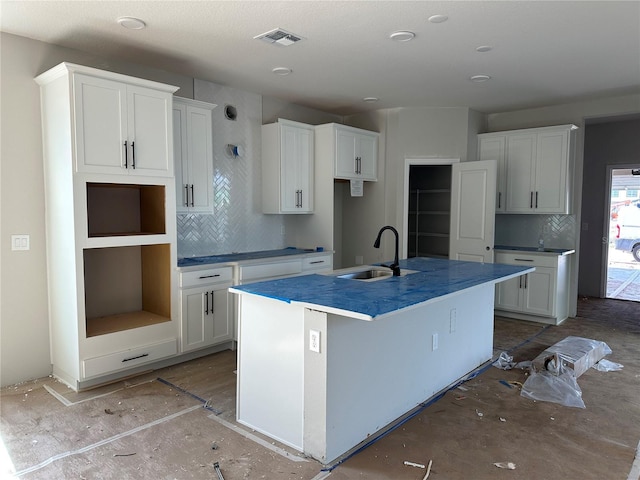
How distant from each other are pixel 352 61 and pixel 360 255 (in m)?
2.84

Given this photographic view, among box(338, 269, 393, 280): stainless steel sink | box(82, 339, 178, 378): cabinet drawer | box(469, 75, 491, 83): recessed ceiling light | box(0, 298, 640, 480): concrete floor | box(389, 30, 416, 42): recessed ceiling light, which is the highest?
box(469, 75, 491, 83): recessed ceiling light

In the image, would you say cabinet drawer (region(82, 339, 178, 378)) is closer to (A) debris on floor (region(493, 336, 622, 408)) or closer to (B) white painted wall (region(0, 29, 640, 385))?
(B) white painted wall (region(0, 29, 640, 385))

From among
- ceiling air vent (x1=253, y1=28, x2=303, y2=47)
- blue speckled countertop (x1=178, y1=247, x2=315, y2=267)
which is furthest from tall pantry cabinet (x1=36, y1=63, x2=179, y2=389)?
ceiling air vent (x1=253, y1=28, x2=303, y2=47)

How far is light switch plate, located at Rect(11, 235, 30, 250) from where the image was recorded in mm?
3336

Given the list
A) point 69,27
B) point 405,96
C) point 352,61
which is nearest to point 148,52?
point 69,27

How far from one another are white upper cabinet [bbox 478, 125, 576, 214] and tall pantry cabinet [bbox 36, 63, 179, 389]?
4124 mm

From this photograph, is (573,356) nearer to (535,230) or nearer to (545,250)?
(545,250)

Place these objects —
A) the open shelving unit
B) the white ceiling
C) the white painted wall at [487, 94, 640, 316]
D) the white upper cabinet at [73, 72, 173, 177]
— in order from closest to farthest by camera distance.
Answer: the white ceiling
the white upper cabinet at [73, 72, 173, 177]
the white painted wall at [487, 94, 640, 316]
the open shelving unit

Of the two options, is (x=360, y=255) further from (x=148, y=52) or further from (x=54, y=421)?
(x=54, y=421)

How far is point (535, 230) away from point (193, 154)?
4450 millimetres

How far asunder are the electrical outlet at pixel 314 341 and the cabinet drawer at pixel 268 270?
76.6 inches

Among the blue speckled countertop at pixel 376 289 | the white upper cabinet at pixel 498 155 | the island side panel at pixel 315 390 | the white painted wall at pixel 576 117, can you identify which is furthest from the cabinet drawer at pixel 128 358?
the white painted wall at pixel 576 117

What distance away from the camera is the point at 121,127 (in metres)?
3.33

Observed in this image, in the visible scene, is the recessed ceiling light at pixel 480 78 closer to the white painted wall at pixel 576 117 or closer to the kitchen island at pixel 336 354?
the white painted wall at pixel 576 117
